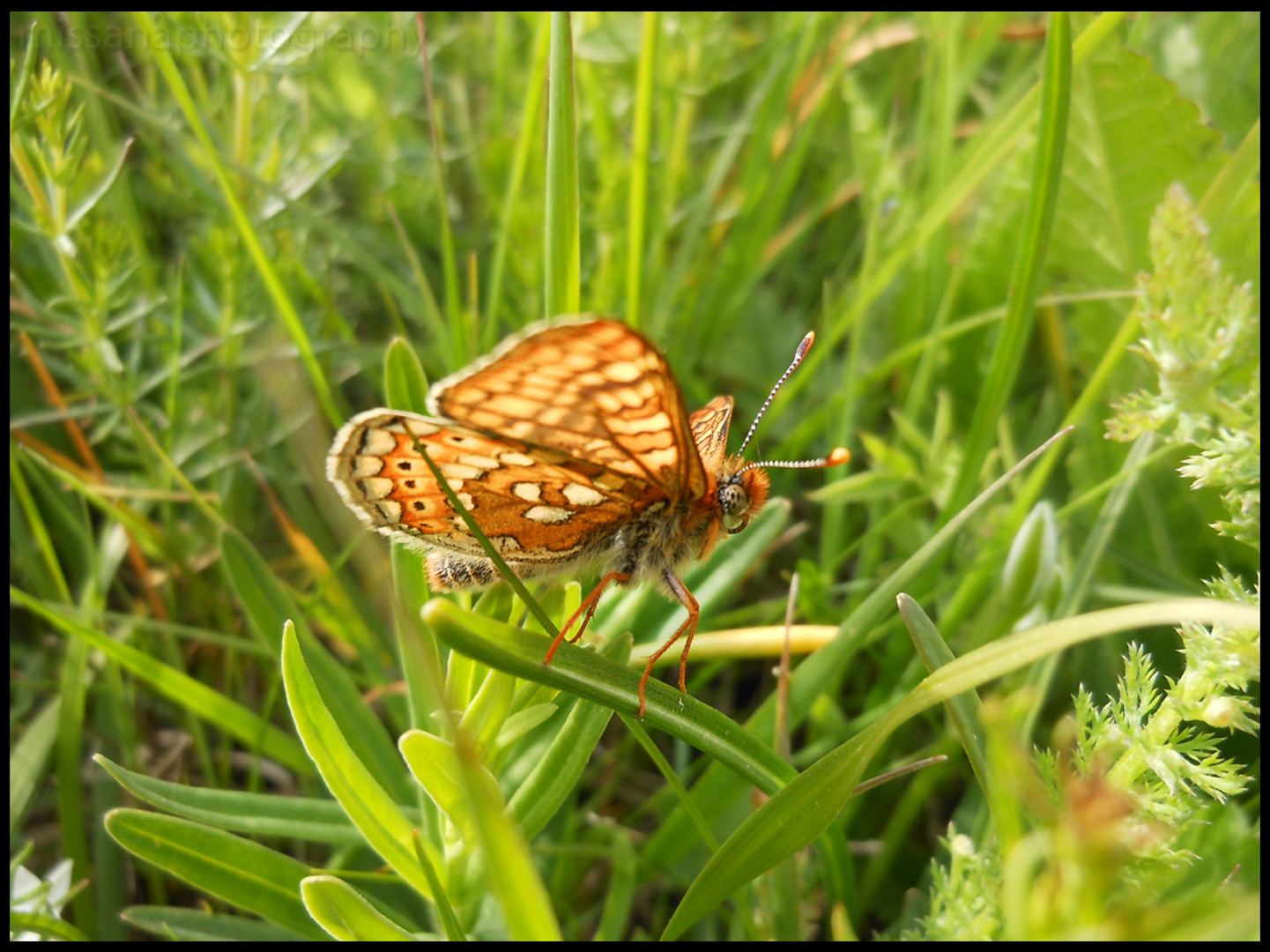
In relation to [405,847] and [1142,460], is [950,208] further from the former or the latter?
[405,847]

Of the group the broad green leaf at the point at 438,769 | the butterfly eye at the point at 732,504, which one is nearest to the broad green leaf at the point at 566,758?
the broad green leaf at the point at 438,769

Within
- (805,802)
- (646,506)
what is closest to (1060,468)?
(646,506)

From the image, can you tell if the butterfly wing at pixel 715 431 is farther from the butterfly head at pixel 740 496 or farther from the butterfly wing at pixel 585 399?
the butterfly wing at pixel 585 399

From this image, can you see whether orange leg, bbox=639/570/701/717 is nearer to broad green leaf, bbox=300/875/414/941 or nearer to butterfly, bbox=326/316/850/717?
butterfly, bbox=326/316/850/717

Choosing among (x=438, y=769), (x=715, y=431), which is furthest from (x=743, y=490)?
(x=438, y=769)

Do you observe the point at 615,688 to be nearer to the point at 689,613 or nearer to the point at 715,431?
the point at 689,613

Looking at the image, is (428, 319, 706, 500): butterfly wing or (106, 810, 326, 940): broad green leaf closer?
(428, 319, 706, 500): butterfly wing

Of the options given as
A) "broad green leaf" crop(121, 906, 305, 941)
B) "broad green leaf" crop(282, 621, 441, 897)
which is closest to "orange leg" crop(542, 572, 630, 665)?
"broad green leaf" crop(282, 621, 441, 897)
